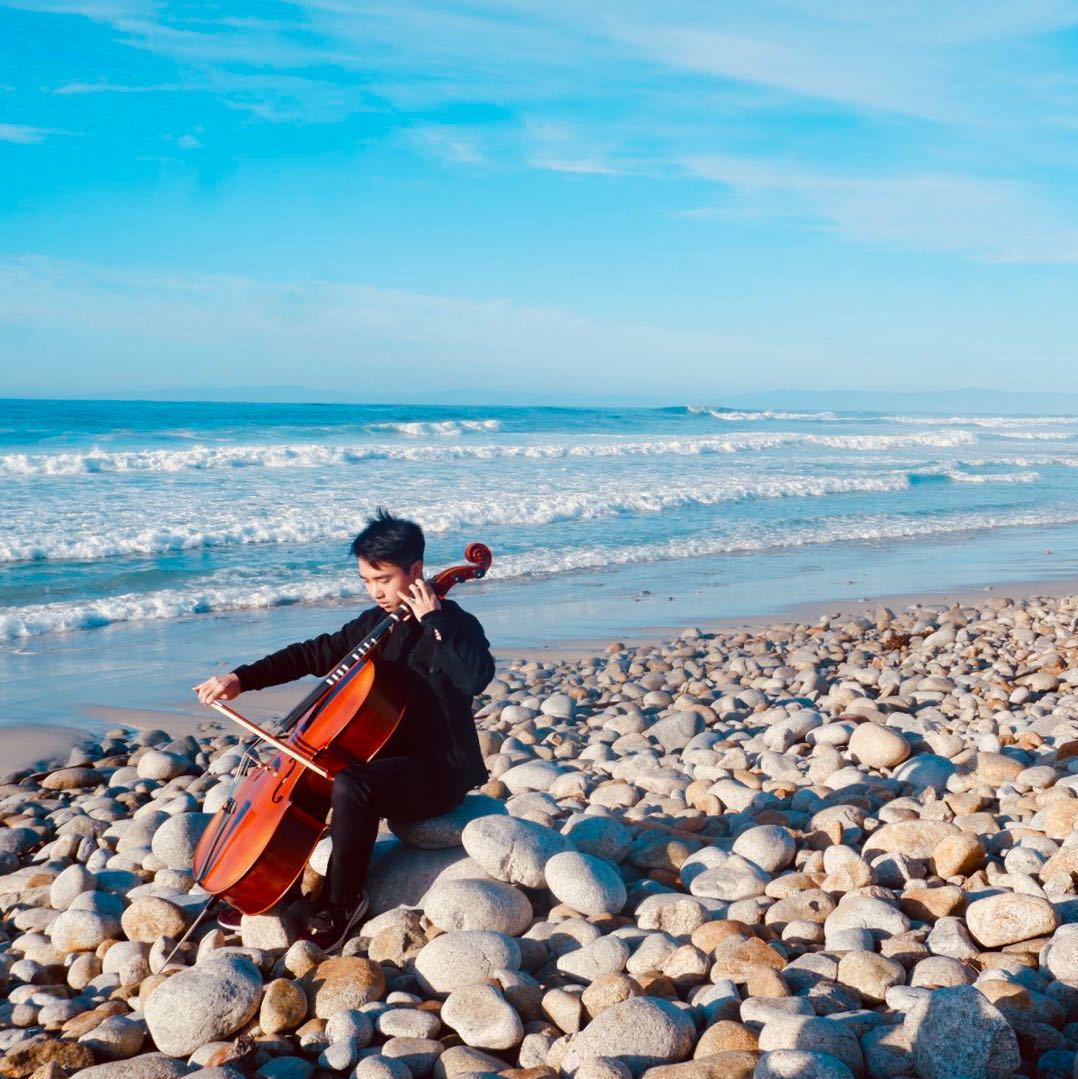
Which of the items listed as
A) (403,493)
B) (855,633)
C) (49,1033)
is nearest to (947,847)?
(49,1033)

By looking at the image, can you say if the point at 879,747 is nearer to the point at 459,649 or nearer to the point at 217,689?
the point at 459,649

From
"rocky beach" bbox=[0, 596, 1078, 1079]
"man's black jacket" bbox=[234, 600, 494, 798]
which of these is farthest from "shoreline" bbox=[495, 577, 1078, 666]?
"man's black jacket" bbox=[234, 600, 494, 798]

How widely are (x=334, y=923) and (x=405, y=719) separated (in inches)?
27.7

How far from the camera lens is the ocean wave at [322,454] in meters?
23.2

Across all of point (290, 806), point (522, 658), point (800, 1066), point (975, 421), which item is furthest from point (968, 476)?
point (975, 421)

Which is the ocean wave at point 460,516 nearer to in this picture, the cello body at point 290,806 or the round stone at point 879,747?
the round stone at point 879,747

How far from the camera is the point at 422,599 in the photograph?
370 cm

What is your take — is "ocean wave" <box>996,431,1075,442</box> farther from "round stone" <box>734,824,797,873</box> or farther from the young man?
the young man

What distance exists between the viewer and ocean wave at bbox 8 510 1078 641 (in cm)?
998

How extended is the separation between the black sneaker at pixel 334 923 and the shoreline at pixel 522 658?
11.4 feet

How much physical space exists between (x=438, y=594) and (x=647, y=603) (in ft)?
24.6

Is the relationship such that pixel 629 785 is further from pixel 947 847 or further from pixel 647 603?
pixel 647 603

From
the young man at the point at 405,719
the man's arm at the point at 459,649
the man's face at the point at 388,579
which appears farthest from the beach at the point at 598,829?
the man's face at the point at 388,579

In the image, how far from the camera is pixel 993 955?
2.88 m
